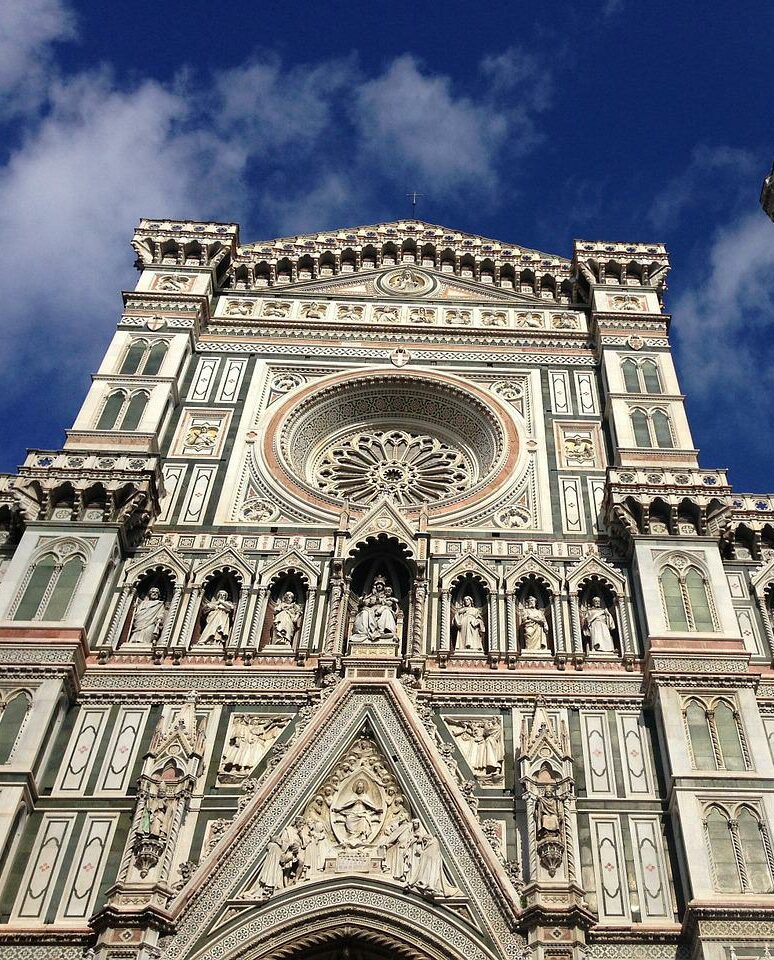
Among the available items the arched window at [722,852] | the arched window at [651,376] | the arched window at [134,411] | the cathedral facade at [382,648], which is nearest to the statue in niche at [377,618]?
the cathedral facade at [382,648]

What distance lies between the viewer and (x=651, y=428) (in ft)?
55.2

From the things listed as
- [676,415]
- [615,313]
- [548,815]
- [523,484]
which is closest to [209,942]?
[548,815]

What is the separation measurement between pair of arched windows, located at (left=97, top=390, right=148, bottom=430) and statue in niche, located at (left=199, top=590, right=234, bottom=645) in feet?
10.5

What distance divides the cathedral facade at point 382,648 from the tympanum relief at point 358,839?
0.03 meters

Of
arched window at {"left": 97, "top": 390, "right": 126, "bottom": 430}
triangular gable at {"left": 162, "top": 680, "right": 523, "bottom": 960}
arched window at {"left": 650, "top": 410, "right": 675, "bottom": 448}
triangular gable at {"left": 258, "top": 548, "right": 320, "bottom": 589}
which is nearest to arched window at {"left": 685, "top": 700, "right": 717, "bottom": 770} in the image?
triangular gable at {"left": 162, "top": 680, "right": 523, "bottom": 960}

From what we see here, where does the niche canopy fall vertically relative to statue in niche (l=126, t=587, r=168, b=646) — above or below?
above

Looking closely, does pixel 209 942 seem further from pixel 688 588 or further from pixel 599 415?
pixel 599 415

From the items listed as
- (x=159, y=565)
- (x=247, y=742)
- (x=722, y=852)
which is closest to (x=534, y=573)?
(x=247, y=742)

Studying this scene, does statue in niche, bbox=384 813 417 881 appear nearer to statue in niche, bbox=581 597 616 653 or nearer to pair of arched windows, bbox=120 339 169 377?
statue in niche, bbox=581 597 616 653

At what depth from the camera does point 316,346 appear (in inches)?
749

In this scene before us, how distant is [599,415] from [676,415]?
3.82 ft

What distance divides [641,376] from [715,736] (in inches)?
269

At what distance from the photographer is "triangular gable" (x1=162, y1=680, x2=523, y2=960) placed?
10906 millimetres

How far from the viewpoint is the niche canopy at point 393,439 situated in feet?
55.5
